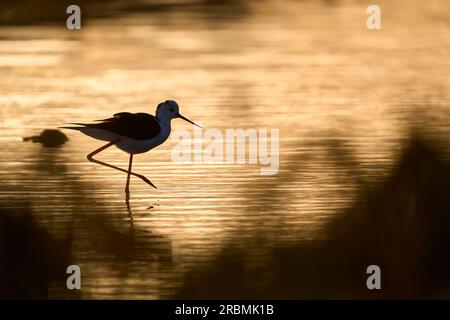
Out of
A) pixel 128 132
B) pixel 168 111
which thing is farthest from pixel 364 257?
pixel 168 111

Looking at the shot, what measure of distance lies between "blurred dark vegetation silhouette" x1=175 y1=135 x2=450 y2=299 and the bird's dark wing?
2.48 ft

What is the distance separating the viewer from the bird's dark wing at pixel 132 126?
273 inches

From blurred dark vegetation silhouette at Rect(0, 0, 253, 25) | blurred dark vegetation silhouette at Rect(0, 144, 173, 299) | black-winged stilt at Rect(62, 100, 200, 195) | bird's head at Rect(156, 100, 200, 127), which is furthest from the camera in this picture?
blurred dark vegetation silhouette at Rect(0, 0, 253, 25)

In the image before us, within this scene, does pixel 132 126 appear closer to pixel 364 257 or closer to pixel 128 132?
pixel 128 132

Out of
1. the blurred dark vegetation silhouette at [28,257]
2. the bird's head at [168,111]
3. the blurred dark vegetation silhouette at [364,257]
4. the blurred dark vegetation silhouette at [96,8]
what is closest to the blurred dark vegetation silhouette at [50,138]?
the bird's head at [168,111]

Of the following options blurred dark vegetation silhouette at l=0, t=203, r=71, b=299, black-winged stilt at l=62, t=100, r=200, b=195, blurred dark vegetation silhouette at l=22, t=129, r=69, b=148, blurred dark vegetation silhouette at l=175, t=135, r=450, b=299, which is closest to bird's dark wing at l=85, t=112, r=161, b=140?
black-winged stilt at l=62, t=100, r=200, b=195

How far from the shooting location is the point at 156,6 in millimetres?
9883

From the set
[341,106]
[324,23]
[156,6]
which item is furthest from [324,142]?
[156,6]

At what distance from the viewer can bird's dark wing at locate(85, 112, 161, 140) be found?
693 cm

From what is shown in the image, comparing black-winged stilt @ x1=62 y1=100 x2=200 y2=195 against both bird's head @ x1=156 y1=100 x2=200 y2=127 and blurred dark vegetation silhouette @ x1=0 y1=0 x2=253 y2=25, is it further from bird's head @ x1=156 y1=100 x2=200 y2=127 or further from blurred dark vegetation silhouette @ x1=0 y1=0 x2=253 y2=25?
blurred dark vegetation silhouette @ x1=0 y1=0 x2=253 y2=25

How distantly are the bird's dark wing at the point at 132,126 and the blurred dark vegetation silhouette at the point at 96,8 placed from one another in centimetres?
251

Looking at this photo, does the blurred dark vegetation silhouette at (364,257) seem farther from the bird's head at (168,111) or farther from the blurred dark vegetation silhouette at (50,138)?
the blurred dark vegetation silhouette at (50,138)

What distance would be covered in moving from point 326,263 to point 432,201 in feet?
2.88
